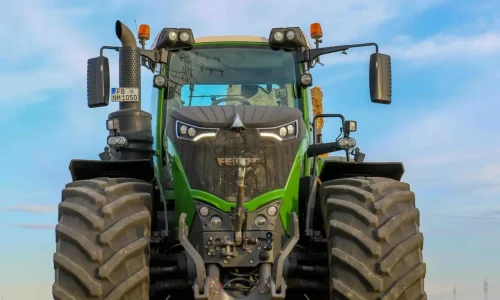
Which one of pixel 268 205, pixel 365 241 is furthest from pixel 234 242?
pixel 365 241

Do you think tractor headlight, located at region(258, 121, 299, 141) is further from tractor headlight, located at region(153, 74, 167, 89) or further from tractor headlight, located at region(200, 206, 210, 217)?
tractor headlight, located at region(153, 74, 167, 89)

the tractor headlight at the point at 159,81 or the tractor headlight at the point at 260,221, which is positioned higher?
the tractor headlight at the point at 159,81

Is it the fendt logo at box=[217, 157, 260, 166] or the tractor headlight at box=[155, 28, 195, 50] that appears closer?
the fendt logo at box=[217, 157, 260, 166]

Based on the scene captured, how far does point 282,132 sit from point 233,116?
0.43 meters

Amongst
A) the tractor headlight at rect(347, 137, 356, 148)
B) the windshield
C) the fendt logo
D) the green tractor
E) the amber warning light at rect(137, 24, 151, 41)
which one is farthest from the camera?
the amber warning light at rect(137, 24, 151, 41)

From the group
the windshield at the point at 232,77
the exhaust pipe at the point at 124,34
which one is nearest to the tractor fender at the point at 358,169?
the windshield at the point at 232,77

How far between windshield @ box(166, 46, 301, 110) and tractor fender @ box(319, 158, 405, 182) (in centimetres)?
85

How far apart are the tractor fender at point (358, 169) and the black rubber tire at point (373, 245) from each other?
730mm

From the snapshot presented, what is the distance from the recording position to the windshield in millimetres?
7656

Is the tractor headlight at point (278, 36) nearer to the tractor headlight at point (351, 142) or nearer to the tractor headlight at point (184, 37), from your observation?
the tractor headlight at point (184, 37)

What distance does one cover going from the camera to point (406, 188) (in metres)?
6.69

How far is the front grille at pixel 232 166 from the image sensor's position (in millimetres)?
6176

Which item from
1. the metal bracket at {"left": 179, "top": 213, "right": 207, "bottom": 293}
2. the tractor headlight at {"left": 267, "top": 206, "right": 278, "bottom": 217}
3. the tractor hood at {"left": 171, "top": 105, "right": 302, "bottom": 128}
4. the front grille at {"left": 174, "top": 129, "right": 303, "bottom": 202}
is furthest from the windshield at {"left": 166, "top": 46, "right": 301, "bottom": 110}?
the metal bracket at {"left": 179, "top": 213, "right": 207, "bottom": 293}

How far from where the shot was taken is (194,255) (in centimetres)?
582
